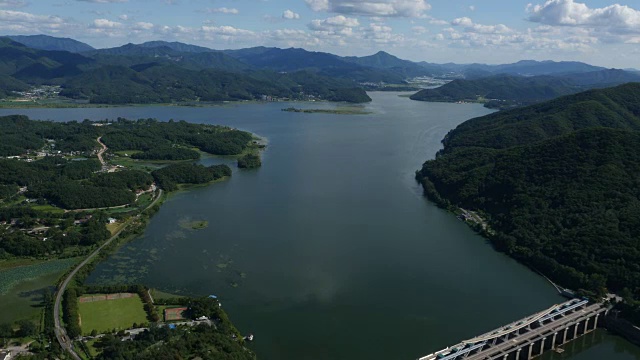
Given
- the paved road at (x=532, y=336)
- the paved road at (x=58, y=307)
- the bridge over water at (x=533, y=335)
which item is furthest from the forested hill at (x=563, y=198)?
the paved road at (x=58, y=307)

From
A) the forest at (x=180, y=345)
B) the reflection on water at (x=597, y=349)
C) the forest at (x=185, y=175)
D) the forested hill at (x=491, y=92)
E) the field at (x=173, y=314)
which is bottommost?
the reflection on water at (x=597, y=349)

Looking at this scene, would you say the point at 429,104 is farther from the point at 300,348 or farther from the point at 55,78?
the point at 300,348

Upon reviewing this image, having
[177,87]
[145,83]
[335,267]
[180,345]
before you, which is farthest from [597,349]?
[145,83]

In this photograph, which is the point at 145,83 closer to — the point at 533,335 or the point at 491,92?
the point at 491,92

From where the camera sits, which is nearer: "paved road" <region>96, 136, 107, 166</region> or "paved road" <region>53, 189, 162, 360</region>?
"paved road" <region>53, 189, 162, 360</region>

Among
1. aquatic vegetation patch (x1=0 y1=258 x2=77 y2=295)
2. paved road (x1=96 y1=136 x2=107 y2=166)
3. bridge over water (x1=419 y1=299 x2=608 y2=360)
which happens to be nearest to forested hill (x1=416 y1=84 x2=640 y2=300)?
bridge over water (x1=419 y1=299 x2=608 y2=360)

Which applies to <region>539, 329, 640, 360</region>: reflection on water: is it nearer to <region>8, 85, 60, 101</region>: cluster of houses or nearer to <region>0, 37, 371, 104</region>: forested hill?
<region>0, 37, 371, 104</region>: forested hill

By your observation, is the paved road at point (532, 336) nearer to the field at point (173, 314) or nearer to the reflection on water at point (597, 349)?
the reflection on water at point (597, 349)
